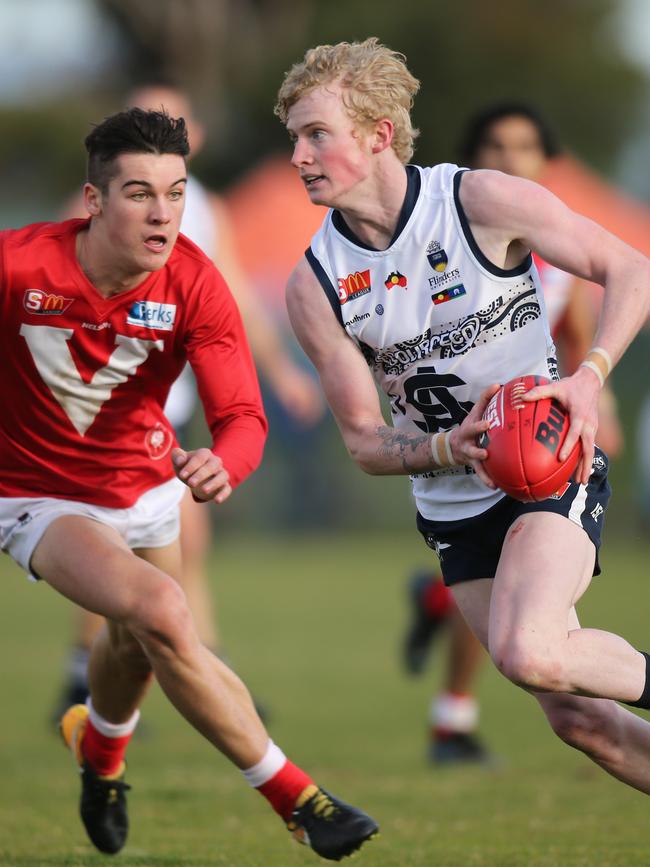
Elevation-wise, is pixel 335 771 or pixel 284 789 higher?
pixel 284 789

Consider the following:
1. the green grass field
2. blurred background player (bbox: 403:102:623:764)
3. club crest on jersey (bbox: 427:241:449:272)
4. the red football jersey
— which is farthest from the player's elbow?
blurred background player (bbox: 403:102:623:764)

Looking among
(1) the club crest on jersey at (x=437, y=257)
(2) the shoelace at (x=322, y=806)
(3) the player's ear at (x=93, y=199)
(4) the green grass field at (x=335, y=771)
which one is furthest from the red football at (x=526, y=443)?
(3) the player's ear at (x=93, y=199)

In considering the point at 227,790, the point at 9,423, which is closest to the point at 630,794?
the point at 227,790

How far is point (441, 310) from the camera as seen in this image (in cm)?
463

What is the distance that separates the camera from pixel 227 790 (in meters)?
6.72

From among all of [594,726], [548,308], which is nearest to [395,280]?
[594,726]

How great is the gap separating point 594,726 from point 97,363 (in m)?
1.98

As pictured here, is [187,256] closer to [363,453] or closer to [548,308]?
[363,453]

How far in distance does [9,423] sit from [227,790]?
7.71 feet

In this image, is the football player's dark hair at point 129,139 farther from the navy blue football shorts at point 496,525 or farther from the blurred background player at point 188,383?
the blurred background player at point 188,383

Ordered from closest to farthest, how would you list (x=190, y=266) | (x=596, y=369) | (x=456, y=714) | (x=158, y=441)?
(x=596, y=369)
(x=190, y=266)
(x=158, y=441)
(x=456, y=714)

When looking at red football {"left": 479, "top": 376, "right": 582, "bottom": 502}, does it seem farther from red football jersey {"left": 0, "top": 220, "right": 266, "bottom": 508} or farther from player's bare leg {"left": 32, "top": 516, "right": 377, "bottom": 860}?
player's bare leg {"left": 32, "top": 516, "right": 377, "bottom": 860}

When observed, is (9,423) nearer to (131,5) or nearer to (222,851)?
(222,851)

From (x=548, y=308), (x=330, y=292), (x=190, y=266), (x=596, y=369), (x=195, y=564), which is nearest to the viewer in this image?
(x=596, y=369)
